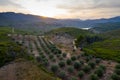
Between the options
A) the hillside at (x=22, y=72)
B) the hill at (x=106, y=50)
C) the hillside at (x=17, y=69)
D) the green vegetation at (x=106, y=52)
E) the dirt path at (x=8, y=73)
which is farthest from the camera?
the hill at (x=106, y=50)

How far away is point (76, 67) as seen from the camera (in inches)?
1850

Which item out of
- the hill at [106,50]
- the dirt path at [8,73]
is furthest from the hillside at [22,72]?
the hill at [106,50]

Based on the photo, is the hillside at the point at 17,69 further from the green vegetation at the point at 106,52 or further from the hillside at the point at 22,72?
the green vegetation at the point at 106,52

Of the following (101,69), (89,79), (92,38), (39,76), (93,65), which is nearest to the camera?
(39,76)

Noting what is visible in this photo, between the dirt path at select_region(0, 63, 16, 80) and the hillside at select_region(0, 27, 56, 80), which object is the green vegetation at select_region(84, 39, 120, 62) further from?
the dirt path at select_region(0, 63, 16, 80)

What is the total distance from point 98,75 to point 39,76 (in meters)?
11.8

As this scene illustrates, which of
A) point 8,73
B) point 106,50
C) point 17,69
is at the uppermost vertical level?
point 17,69

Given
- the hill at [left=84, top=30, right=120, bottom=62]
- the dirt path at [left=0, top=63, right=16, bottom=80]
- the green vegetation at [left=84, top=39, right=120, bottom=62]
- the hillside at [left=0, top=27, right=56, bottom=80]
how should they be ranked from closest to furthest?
the hillside at [left=0, top=27, right=56, bottom=80] → the dirt path at [left=0, top=63, right=16, bottom=80] → the green vegetation at [left=84, top=39, right=120, bottom=62] → the hill at [left=84, top=30, right=120, bottom=62]

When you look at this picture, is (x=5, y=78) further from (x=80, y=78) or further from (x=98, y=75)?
(x=98, y=75)

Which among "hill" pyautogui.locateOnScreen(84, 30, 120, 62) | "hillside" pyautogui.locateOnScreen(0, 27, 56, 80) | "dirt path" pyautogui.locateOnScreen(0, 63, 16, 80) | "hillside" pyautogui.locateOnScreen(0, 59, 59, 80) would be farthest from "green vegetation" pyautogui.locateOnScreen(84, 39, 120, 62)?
"dirt path" pyautogui.locateOnScreen(0, 63, 16, 80)

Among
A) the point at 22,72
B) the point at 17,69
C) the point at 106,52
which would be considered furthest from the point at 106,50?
the point at 22,72

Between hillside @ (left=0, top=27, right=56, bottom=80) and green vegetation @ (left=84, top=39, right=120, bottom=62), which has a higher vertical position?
hillside @ (left=0, top=27, right=56, bottom=80)

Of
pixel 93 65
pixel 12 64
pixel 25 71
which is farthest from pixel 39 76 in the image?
pixel 93 65

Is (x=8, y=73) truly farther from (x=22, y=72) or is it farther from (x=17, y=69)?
(x=22, y=72)
